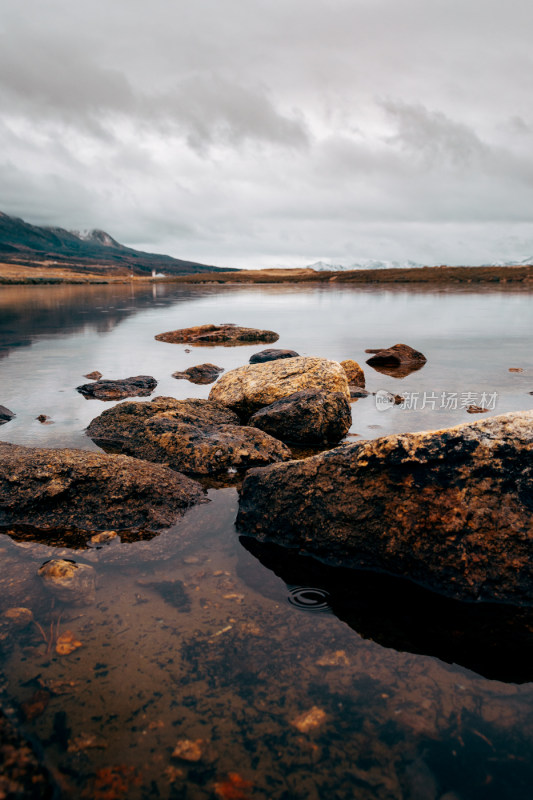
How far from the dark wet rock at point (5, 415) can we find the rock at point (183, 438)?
2.70 metres

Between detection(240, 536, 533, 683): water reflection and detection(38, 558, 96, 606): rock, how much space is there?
6.19 ft

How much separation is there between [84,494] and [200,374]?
12.2m

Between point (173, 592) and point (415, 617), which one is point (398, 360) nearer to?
point (415, 617)

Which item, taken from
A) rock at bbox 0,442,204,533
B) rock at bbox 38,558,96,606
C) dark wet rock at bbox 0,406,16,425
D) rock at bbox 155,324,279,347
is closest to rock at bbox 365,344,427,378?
rock at bbox 155,324,279,347

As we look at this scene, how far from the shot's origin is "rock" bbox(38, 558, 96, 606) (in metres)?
5.53

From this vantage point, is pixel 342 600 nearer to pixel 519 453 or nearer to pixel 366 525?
pixel 366 525

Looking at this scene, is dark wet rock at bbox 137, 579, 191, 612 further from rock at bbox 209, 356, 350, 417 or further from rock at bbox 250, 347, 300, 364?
Answer: rock at bbox 250, 347, 300, 364

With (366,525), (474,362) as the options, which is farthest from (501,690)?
(474,362)

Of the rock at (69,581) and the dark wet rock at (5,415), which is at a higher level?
the rock at (69,581)

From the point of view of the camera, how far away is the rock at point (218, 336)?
30.8 metres

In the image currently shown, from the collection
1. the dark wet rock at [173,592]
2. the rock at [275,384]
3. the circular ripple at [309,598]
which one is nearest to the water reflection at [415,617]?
the circular ripple at [309,598]

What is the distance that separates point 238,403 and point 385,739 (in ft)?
32.6

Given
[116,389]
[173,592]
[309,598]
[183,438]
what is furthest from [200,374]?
[309,598]

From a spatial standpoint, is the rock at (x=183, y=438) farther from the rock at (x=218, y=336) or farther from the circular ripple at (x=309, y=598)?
the rock at (x=218, y=336)
